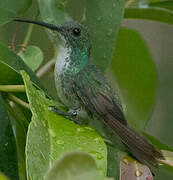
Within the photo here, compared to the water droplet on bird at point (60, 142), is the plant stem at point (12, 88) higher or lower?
higher

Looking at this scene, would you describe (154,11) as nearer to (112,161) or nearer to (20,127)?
(112,161)

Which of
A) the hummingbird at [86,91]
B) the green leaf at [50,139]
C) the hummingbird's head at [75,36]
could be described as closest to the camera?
the green leaf at [50,139]

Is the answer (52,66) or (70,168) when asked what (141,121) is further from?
(70,168)

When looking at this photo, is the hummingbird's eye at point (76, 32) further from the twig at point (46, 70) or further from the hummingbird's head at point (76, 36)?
the twig at point (46, 70)

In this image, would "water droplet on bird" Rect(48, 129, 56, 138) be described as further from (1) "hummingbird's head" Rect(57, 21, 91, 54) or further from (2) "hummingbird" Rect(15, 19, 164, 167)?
(1) "hummingbird's head" Rect(57, 21, 91, 54)

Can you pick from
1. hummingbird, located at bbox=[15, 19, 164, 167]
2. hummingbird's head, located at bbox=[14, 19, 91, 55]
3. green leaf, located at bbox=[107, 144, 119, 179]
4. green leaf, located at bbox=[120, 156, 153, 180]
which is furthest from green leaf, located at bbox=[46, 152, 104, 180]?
hummingbird's head, located at bbox=[14, 19, 91, 55]

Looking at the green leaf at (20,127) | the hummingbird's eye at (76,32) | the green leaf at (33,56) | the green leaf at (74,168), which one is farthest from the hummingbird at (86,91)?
the green leaf at (74,168)
